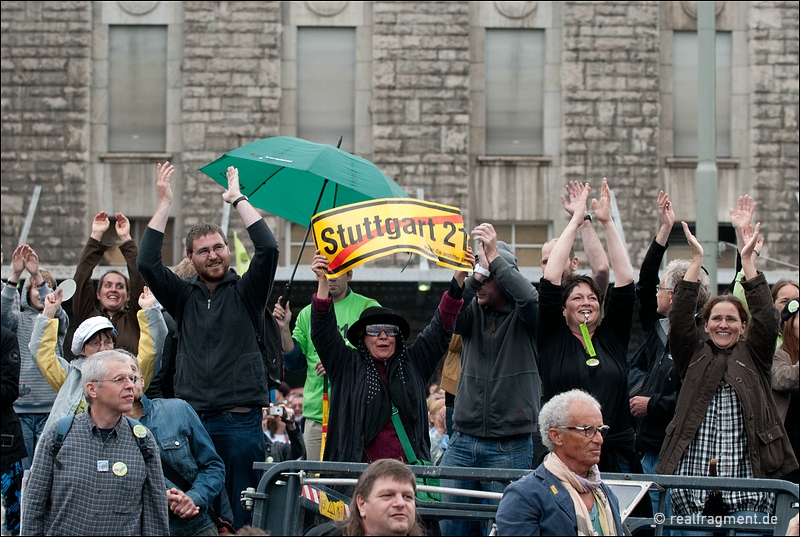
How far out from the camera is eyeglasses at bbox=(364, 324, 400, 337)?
8.02 metres

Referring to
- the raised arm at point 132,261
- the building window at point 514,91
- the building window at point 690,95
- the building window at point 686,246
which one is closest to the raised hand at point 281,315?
the raised arm at point 132,261

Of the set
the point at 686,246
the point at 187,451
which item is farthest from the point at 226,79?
the point at 187,451

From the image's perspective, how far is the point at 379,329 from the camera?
8.02m

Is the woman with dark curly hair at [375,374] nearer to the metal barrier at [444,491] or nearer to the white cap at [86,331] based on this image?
the metal barrier at [444,491]

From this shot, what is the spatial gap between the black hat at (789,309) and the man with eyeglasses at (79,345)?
3887 millimetres

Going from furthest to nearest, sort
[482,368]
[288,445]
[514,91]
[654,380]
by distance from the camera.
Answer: [514,91]
[288,445]
[654,380]
[482,368]

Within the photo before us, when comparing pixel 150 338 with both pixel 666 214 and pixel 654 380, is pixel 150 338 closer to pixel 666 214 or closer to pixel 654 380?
pixel 654 380

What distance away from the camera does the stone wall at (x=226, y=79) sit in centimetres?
2384

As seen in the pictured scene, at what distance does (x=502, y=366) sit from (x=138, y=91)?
57.7 feet

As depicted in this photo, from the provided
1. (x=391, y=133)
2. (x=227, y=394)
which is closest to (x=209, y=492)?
(x=227, y=394)

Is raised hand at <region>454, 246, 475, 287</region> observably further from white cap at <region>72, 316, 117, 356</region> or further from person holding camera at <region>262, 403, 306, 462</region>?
person holding camera at <region>262, 403, 306, 462</region>

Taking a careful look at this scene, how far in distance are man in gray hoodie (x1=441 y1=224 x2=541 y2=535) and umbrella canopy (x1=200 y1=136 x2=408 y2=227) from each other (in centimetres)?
138

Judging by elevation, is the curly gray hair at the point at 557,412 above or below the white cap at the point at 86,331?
below

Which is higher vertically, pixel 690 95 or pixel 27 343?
pixel 690 95
